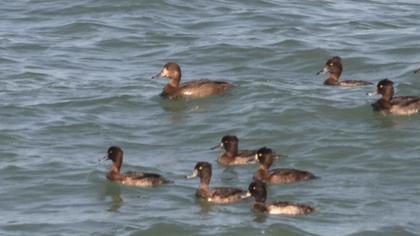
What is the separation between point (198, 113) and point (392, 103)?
10.0 feet

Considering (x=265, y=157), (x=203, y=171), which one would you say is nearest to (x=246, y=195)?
(x=203, y=171)

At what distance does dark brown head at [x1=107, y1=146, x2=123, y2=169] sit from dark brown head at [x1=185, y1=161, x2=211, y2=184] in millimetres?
1212

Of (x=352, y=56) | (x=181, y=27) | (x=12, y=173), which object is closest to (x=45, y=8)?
(x=181, y=27)

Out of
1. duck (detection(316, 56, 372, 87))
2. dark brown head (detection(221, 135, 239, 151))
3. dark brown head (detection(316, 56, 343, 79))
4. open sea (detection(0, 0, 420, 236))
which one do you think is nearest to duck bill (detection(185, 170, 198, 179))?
open sea (detection(0, 0, 420, 236))

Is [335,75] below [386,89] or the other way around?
the other way around

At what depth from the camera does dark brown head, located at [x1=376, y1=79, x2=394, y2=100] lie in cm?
2361

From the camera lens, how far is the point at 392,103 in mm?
23453

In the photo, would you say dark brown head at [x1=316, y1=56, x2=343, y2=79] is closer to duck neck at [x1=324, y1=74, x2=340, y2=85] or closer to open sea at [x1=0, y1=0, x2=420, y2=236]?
duck neck at [x1=324, y1=74, x2=340, y2=85]

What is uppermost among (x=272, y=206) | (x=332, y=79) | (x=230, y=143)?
(x=332, y=79)

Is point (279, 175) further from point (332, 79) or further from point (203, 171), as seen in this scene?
point (332, 79)

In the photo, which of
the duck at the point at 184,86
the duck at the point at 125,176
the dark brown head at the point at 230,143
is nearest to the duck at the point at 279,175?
the dark brown head at the point at 230,143

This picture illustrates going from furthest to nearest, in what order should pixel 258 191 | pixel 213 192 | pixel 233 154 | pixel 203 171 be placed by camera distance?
pixel 233 154, pixel 203 171, pixel 213 192, pixel 258 191

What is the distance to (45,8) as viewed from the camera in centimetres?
3341

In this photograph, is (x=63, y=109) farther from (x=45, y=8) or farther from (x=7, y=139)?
(x=45, y=8)
